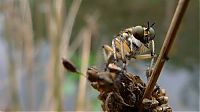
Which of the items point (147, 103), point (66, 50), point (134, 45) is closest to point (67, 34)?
point (66, 50)

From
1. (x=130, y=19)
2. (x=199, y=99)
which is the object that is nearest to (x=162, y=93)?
(x=199, y=99)

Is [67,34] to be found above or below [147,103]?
above

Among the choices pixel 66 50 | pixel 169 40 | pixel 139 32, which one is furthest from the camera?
pixel 66 50

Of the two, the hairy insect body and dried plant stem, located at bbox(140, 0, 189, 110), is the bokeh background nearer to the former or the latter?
the hairy insect body

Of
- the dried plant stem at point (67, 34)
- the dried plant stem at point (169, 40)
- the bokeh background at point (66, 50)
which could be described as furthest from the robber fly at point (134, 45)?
the dried plant stem at point (67, 34)

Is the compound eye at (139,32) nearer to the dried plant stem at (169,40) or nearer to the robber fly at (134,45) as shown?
the robber fly at (134,45)

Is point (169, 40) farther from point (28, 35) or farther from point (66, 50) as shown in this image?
point (28, 35)

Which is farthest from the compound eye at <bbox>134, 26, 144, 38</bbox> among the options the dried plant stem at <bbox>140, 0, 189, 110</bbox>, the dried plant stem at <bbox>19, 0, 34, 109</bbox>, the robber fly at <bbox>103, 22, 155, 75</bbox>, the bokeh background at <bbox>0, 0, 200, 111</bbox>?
the dried plant stem at <bbox>19, 0, 34, 109</bbox>

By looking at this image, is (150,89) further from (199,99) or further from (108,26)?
(108,26)
